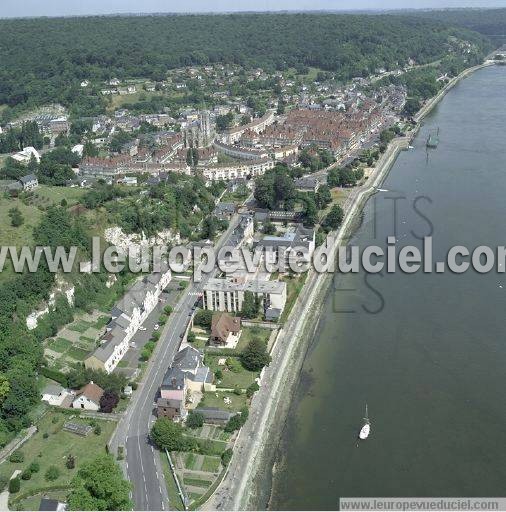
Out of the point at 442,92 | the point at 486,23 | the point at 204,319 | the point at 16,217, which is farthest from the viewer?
the point at 486,23

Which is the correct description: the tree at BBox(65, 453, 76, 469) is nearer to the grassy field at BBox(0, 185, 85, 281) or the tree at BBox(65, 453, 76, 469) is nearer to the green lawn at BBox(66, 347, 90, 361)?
the green lawn at BBox(66, 347, 90, 361)

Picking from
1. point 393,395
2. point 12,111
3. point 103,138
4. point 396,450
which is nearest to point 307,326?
point 393,395

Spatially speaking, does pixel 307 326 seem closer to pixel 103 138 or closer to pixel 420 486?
pixel 420 486

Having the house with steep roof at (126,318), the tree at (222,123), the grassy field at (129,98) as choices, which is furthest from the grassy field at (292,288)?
the grassy field at (129,98)

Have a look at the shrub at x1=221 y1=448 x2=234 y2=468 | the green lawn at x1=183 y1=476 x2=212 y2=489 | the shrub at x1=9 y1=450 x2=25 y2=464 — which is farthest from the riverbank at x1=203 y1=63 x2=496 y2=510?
the shrub at x1=9 y1=450 x2=25 y2=464

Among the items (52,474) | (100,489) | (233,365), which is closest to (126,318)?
(233,365)

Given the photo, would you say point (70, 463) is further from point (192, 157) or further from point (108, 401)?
point (192, 157)

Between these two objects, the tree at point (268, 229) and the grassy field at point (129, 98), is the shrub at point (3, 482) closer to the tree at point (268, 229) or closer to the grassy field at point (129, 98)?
the tree at point (268, 229)
